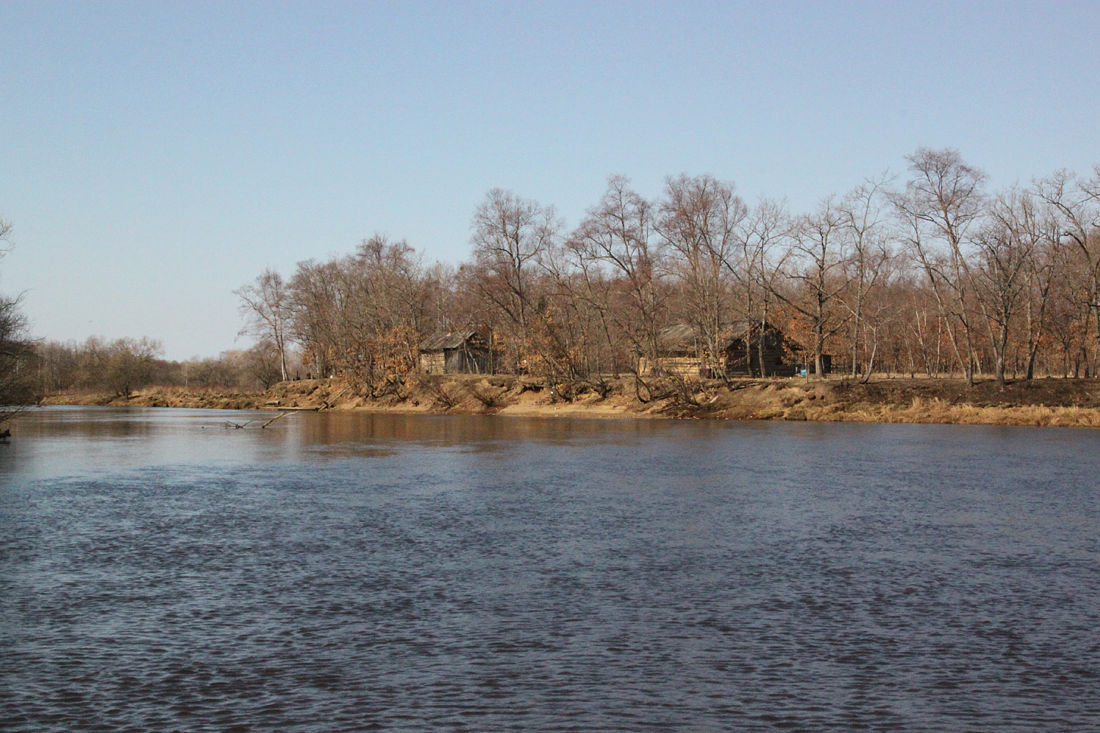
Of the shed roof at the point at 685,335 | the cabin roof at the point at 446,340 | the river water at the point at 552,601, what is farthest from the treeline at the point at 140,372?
the river water at the point at 552,601

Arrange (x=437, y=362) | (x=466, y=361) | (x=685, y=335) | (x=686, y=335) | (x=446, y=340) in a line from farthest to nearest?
1. (x=437, y=362)
2. (x=446, y=340)
3. (x=466, y=361)
4. (x=685, y=335)
5. (x=686, y=335)

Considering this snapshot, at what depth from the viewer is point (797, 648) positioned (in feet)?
37.3

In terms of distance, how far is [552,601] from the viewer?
13711mm

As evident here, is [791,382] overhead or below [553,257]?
below

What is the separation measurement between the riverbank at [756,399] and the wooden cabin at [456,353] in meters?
12.9

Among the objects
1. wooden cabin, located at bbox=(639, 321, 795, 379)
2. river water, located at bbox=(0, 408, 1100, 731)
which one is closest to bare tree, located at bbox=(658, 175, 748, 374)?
wooden cabin, located at bbox=(639, 321, 795, 379)

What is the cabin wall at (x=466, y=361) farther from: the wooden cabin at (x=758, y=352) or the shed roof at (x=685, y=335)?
the wooden cabin at (x=758, y=352)

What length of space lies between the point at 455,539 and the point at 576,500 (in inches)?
232

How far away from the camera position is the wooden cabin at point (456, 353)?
10156 centimetres

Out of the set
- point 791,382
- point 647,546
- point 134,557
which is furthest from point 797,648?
point 791,382

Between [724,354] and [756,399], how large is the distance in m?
7.09

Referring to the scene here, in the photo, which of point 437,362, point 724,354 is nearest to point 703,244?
point 724,354

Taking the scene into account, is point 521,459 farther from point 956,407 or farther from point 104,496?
point 956,407

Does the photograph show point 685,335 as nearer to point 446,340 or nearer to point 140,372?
point 446,340
